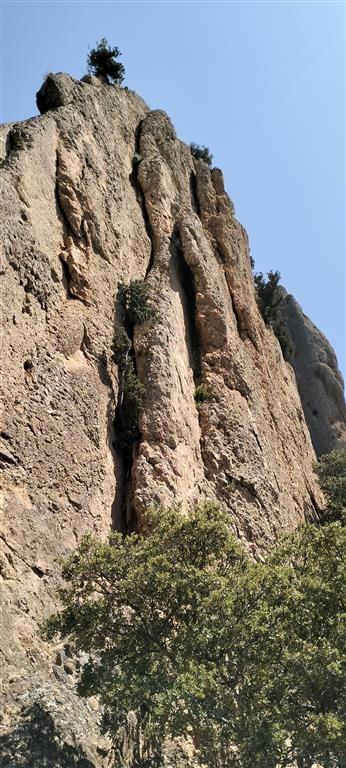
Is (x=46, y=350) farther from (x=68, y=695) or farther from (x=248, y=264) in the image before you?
(x=248, y=264)

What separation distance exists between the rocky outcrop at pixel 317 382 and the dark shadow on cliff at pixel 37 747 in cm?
3897

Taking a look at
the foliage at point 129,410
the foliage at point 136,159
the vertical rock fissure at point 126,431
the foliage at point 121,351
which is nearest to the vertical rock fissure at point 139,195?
the foliage at point 136,159

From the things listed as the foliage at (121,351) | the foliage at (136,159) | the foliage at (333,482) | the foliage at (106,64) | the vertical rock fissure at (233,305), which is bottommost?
Answer: the foliage at (333,482)

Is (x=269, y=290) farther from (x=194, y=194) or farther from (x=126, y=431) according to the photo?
(x=126, y=431)

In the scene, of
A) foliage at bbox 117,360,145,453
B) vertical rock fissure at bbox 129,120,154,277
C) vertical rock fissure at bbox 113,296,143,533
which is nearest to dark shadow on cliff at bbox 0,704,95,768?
vertical rock fissure at bbox 113,296,143,533

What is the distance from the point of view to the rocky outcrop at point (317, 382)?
50.7 meters

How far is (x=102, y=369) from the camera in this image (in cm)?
2220

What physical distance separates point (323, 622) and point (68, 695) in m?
5.31

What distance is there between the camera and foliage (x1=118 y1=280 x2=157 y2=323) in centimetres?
2456

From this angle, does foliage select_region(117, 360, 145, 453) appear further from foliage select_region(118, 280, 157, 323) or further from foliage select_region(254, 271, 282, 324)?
foliage select_region(254, 271, 282, 324)

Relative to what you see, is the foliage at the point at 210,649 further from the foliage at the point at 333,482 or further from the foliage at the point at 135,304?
the foliage at the point at 333,482

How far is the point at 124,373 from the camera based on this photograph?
22609 millimetres

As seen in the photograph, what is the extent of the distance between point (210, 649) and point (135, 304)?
14.5 meters

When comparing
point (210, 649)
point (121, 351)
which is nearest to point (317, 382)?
point (121, 351)
